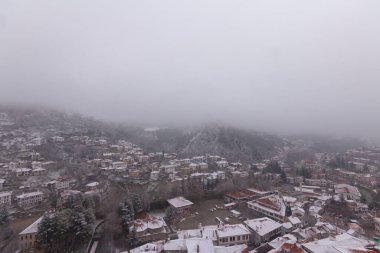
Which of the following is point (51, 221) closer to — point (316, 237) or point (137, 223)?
point (137, 223)

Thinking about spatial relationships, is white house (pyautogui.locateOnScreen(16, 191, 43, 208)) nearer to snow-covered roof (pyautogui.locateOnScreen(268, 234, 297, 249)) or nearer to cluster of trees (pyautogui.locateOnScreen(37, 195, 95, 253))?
cluster of trees (pyautogui.locateOnScreen(37, 195, 95, 253))

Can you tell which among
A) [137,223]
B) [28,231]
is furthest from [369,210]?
[28,231]

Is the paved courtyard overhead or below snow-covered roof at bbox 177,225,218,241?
below

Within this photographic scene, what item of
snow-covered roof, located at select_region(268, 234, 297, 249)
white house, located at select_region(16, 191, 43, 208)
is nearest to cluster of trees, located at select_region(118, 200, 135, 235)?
white house, located at select_region(16, 191, 43, 208)

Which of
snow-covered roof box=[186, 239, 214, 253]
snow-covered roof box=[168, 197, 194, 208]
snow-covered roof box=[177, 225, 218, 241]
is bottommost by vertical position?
snow-covered roof box=[168, 197, 194, 208]

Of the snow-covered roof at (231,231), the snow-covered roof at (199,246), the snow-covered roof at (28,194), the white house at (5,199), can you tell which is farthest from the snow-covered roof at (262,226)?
the white house at (5,199)


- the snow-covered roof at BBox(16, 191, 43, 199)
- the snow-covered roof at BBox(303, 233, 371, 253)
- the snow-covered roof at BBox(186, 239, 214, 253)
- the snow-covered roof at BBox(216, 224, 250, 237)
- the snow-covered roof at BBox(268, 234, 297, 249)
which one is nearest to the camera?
the snow-covered roof at BBox(303, 233, 371, 253)

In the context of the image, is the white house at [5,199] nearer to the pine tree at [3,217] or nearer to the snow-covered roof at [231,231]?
the pine tree at [3,217]
